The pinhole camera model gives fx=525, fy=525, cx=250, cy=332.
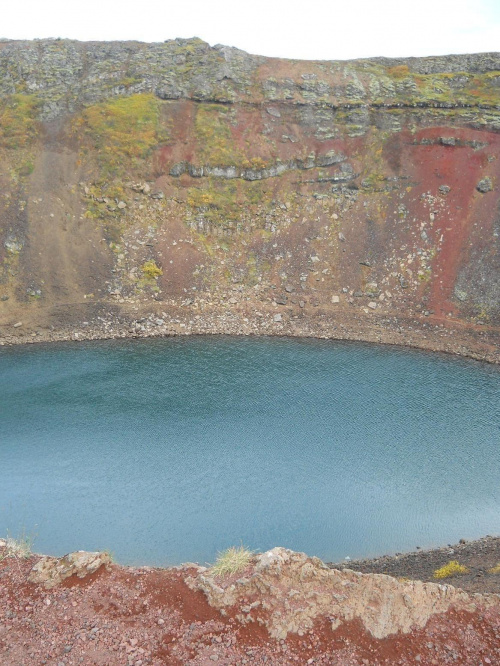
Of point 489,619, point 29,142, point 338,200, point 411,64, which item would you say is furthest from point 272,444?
point 411,64

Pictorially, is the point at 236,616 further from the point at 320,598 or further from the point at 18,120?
the point at 18,120

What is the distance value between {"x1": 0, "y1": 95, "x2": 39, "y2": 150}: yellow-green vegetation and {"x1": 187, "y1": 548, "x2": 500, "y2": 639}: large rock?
57.6 m

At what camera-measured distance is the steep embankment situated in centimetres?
5475

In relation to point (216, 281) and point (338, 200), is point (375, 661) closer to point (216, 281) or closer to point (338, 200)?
point (216, 281)

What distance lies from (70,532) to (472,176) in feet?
178

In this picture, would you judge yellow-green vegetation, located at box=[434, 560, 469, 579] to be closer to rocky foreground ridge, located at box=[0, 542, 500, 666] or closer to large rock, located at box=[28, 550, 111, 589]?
rocky foreground ridge, located at box=[0, 542, 500, 666]

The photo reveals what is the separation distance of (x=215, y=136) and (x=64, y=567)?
5566 cm

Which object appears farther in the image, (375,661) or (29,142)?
(29,142)

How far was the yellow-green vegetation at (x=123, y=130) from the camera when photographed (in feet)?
202

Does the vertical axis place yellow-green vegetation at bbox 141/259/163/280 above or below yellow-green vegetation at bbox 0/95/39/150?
below

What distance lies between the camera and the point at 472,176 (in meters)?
59.0

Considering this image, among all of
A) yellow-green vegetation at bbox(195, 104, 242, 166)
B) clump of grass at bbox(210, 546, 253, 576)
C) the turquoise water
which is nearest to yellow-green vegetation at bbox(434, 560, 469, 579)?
the turquoise water

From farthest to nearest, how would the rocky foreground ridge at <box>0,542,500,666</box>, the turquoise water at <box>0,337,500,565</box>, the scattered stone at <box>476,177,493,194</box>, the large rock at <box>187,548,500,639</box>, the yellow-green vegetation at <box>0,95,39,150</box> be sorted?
the yellow-green vegetation at <box>0,95,39,150</box>, the scattered stone at <box>476,177,493,194</box>, the turquoise water at <box>0,337,500,565</box>, the large rock at <box>187,548,500,639</box>, the rocky foreground ridge at <box>0,542,500,666</box>

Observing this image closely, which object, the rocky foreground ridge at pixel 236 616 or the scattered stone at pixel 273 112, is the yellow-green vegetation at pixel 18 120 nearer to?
the scattered stone at pixel 273 112
